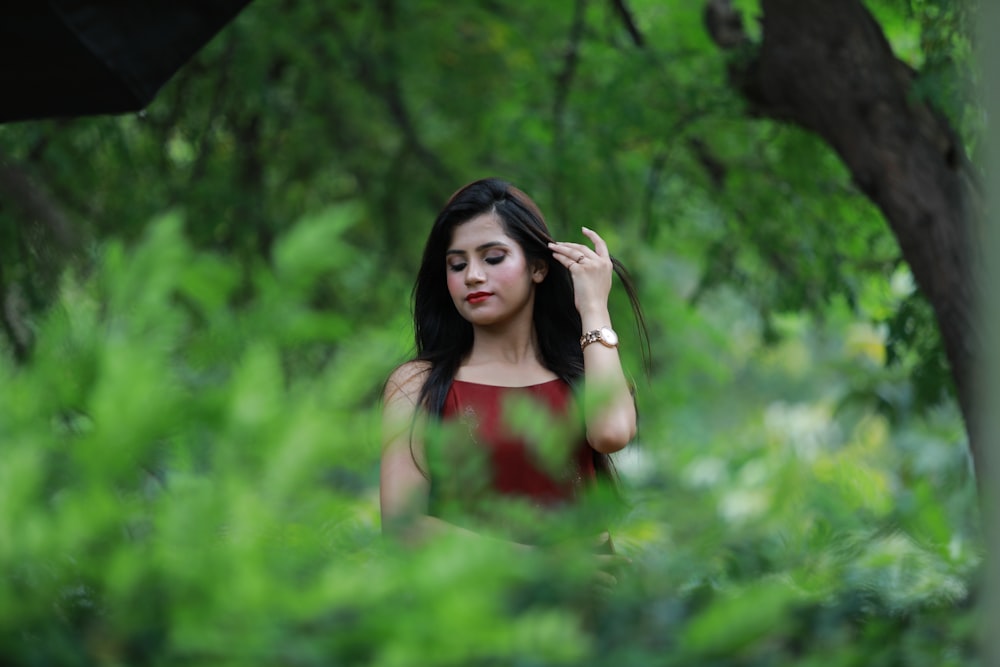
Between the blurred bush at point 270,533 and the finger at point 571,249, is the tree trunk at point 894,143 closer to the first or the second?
the finger at point 571,249

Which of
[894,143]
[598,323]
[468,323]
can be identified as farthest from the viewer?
[894,143]

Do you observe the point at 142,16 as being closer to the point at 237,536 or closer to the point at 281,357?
the point at 281,357

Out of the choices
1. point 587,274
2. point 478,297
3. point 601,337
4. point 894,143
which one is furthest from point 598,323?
point 894,143

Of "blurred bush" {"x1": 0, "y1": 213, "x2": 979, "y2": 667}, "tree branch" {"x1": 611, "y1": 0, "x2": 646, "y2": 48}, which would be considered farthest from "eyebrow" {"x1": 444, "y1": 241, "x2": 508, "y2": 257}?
"tree branch" {"x1": 611, "y1": 0, "x2": 646, "y2": 48}

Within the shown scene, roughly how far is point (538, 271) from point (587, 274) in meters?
0.24

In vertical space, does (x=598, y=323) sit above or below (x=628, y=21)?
below

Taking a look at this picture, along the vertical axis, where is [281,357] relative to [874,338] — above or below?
above

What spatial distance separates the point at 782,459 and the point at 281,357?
55 centimetres

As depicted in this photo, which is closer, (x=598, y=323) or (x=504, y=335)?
(x=598, y=323)

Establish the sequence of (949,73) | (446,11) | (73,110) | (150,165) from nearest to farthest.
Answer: (73,110)
(949,73)
(150,165)
(446,11)

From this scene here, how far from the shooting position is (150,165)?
7312 mm

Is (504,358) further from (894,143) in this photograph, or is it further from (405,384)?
(894,143)

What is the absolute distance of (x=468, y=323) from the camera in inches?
129

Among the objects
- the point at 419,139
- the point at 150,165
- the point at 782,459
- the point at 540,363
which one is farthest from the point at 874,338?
the point at 782,459
